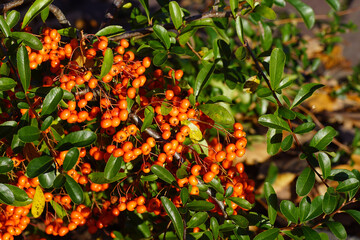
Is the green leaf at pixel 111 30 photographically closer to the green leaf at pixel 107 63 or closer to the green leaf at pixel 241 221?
the green leaf at pixel 107 63

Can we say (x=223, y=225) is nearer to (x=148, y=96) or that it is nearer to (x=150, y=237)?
(x=150, y=237)

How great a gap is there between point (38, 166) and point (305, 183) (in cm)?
106

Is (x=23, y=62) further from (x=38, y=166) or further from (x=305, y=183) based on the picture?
(x=305, y=183)

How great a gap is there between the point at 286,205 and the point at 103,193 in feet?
3.37

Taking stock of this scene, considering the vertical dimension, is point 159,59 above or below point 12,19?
below

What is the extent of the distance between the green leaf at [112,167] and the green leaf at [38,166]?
0.21m

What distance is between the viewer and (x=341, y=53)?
16.4 ft

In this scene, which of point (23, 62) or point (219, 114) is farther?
point (219, 114)

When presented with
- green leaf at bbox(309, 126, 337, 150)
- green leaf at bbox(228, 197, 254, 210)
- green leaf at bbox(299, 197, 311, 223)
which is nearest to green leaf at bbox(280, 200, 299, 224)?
green leaf at bbox(299, 197, 311, 223)

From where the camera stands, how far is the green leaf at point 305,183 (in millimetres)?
1353

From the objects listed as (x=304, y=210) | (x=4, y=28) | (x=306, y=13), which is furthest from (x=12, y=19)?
(x=304, y=210)

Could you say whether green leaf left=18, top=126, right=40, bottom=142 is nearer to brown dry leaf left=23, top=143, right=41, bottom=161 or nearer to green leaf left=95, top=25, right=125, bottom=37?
brown dry leaf left=23, top=143, right=41, bottom=161

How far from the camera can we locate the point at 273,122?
4.44 feet

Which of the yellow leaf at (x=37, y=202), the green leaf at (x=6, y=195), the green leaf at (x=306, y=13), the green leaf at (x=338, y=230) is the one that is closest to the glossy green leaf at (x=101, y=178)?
the yellow leaf at (x=37, y=202)
